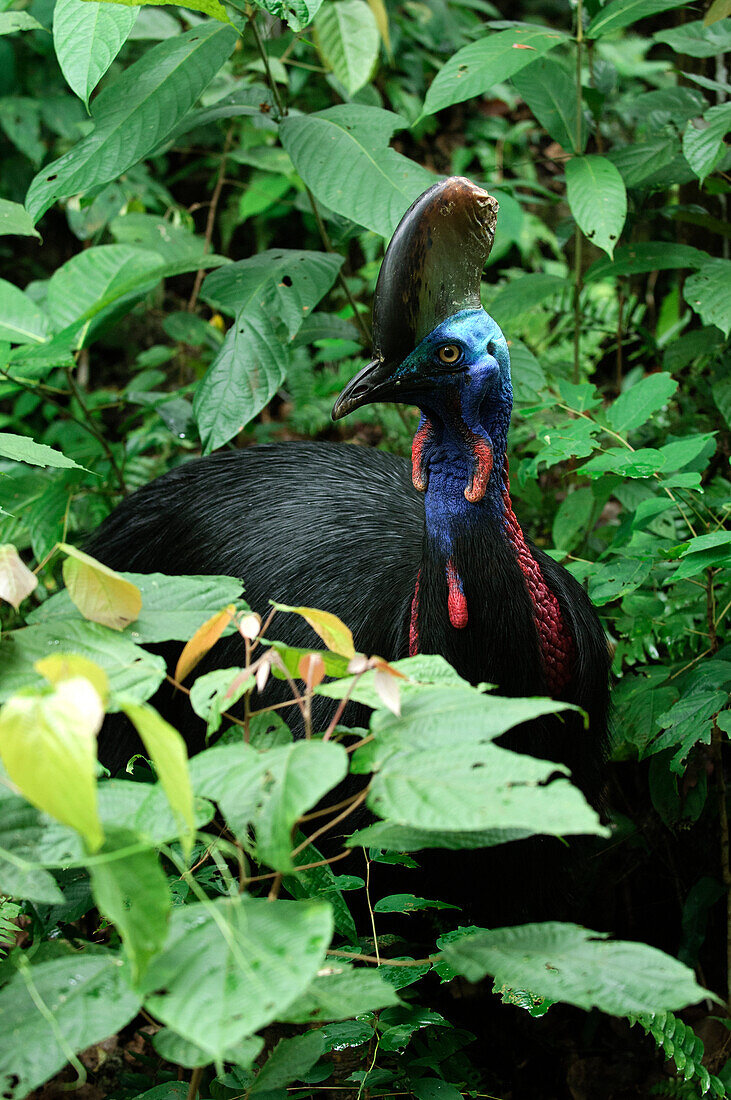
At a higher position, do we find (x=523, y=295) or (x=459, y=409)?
(x=459, y=409)

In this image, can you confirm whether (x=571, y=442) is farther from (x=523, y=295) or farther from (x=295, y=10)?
(x=295, y=10)

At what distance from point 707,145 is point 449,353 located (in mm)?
1073

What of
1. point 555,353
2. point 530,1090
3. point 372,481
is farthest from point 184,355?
point 530,1090

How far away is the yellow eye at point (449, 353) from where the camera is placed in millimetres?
1700

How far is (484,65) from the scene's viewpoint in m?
2.36

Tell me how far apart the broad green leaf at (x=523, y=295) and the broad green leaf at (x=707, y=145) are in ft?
1.48

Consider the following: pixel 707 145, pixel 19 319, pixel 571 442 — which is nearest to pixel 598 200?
pixel 707 145

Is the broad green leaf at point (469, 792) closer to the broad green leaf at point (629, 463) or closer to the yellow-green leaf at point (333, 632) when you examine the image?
the yellow-green leaf at point (333, 632)

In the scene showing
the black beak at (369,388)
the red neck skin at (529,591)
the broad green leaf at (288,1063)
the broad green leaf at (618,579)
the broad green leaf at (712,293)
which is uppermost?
the black beak at (369,388)

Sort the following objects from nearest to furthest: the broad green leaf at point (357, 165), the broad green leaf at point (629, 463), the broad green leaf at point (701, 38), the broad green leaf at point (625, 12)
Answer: the broad green leaf at point (629, 463) → the broad green leaf at point (357, 165) → the broad green leaf at point (625, 12) → the broad green leaf at point (701, 38)

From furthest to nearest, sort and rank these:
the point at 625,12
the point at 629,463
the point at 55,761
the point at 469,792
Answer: the point at 625,12 → the point at 629,463 → the point at 469,792 → the point at 55,761

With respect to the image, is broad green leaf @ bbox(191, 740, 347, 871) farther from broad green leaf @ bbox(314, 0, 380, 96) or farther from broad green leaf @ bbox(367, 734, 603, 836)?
broad green leaf @ bbox(314, 0, 380, 96)

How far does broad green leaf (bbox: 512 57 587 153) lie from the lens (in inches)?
108

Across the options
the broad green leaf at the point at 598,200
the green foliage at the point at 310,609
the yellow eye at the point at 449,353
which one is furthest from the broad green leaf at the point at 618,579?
the broad green leaf at the point at 598,200
